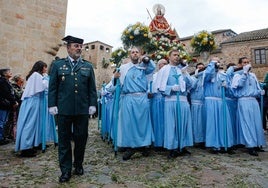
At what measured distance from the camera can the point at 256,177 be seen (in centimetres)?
371

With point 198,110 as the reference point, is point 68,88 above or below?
above

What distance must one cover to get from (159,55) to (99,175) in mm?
4620

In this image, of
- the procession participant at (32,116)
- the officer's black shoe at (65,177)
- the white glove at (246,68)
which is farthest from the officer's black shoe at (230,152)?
the procession participant at (32,116)

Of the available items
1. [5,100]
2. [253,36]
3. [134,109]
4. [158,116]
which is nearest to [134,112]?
[134,109]

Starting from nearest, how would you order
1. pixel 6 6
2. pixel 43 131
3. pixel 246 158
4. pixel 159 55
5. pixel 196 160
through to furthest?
pixel 196 160, pixel 246 158, pixel 43 131, pixel 159 55, pixel 6 6

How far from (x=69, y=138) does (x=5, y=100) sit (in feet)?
12.1

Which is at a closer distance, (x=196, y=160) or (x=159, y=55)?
(x=196, y=160)

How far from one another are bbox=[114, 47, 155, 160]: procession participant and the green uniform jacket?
4.26 ft

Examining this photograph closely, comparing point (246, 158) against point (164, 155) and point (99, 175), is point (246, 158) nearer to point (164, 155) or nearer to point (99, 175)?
point (164, 155)

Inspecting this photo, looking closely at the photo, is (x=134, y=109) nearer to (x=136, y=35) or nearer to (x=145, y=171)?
(x=145, y=171)

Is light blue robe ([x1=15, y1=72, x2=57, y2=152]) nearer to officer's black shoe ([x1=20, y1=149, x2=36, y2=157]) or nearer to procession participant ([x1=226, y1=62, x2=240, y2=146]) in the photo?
officer's black shoe ([x1=20, y1=149, x2=36, y2=157])

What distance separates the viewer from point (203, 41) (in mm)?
7891

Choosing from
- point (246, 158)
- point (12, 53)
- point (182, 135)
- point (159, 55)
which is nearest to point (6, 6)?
point (12, 53)

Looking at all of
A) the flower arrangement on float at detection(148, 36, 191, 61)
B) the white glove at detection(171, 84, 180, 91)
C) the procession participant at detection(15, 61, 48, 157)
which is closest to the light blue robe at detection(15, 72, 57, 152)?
the procession participant at detection(15, 61, 48, 157)
